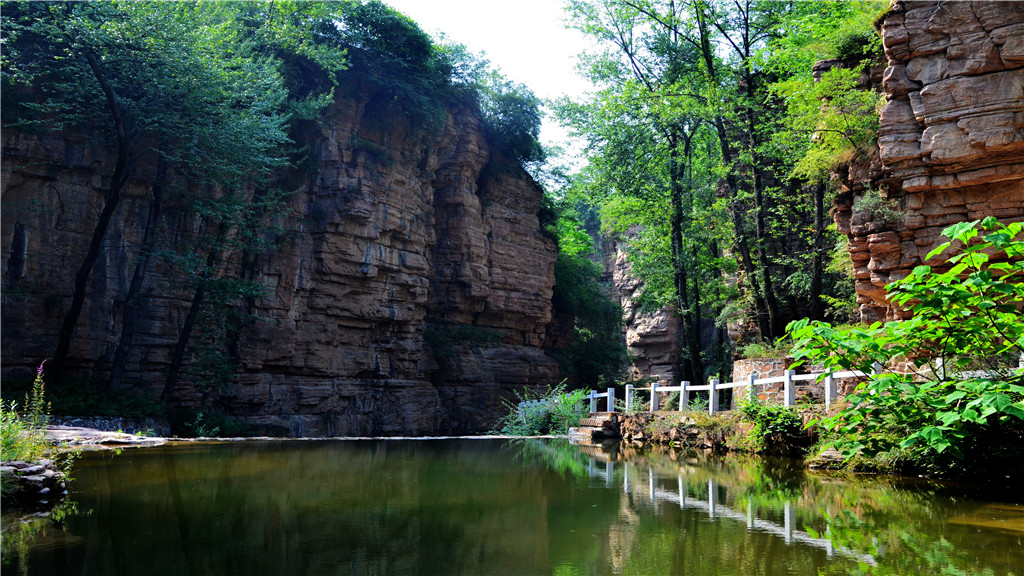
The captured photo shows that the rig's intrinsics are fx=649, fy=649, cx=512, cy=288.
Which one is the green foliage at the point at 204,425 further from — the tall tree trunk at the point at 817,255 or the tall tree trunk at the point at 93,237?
the tall tree trunk at the point at 817,255

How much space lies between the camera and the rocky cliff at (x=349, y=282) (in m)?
18.3

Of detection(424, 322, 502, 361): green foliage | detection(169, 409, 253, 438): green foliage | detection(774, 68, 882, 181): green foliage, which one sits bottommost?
detection(169, 409, 253, 438): green foliage

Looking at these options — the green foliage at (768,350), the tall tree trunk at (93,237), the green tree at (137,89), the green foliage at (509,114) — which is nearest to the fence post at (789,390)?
the green foliage at (768,350)

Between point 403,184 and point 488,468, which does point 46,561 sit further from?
point 403,184

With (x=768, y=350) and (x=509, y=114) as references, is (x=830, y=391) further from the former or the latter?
(x=509, y=114)

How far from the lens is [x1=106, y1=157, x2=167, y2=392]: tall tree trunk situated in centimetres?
1745

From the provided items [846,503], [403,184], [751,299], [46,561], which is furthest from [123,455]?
[403,184]

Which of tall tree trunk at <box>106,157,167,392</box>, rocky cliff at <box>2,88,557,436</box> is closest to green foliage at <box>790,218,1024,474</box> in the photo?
tall tree trunk at <box>106,157,167,392</box>

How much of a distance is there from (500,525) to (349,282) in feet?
69.3

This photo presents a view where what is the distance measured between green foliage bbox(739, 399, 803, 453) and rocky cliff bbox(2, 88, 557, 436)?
16138 millimetres

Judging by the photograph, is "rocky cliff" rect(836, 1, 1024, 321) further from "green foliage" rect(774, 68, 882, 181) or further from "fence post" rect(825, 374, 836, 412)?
"fence post" rect(825, 374, 836, 412)

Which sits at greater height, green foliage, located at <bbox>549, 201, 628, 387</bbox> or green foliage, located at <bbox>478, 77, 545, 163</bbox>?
green foliage, located at <bbox>478, 77, 545, 163</bbox>

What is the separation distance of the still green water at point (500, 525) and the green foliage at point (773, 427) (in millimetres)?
2492

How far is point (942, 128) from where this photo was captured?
1174 cm
